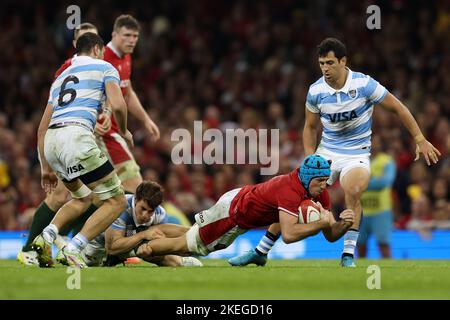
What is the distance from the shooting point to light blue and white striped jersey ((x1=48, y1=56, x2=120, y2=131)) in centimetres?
1027

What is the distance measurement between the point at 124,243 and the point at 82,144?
1.17 metres

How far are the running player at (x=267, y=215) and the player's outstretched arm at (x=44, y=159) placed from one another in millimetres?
1311

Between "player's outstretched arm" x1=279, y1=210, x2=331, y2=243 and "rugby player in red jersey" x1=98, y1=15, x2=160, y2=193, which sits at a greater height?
"rugby player in red jersey" x1=98, y1=15, x2=160, y2=193

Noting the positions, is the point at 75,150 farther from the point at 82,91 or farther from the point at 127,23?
the point at 127,23

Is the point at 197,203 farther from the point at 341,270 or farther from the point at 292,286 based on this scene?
the point at 292,286

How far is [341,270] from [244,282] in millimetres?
1467

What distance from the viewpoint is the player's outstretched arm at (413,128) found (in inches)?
427

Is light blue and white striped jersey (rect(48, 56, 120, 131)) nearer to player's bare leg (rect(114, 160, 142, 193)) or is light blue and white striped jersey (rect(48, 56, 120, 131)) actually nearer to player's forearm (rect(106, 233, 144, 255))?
player's forearm (rect(106, 233, 144, 255))

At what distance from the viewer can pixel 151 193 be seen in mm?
10609


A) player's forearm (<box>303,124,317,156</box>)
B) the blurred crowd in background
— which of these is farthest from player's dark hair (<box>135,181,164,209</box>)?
the blurred crowd in background

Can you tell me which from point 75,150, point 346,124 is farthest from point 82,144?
point 346,124

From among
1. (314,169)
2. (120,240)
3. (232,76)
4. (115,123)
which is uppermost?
(232,76)

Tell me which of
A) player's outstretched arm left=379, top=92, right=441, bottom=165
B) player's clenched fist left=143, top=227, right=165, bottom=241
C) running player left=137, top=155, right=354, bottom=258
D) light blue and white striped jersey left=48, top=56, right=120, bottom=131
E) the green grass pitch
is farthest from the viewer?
player's outstretched arm left=379, top=92, right=441, bottom=165

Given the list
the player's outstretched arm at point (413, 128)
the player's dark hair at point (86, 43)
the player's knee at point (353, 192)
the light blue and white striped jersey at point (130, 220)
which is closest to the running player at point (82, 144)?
the player's dark hair at point (86, 43)
